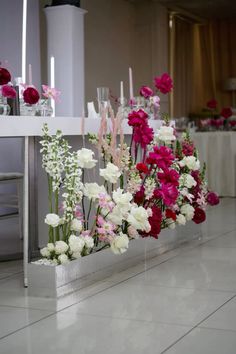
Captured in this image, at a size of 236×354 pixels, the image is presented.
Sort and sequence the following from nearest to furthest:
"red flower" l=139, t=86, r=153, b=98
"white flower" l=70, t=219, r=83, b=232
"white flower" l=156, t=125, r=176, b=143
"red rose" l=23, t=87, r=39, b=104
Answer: "white flower" l=70, t=219, r=83, b=232 → "red rose" l=23, t=87, r=39, b=104 → "white flower" l=156, t=125, r=176, b=143 → "red flower" l=139, t=86, r=153, b=98

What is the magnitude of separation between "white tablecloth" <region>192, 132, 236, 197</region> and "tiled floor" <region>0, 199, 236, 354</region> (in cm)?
391

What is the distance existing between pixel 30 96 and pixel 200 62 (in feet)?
36.0

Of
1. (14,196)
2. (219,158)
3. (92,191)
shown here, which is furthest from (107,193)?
(219,158)

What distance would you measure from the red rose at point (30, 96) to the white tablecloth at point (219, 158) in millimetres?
4580

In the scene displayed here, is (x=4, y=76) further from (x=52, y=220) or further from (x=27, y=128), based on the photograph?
(x=52, y=220)

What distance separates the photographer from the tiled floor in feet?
7.43

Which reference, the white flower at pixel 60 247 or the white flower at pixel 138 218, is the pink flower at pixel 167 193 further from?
the white flower at pixel 60 247

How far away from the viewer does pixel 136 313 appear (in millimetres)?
2670

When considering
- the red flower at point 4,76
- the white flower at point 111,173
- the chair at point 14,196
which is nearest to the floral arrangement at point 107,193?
the white flower at point 111,173

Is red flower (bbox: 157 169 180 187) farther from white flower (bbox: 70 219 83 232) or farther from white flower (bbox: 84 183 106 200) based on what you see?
white flower (bbox: 70 219 83 232)

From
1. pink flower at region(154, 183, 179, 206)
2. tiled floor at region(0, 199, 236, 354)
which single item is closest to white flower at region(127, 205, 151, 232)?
pink flower at region(154, 183, 179, 206)

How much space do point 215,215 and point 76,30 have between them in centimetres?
240

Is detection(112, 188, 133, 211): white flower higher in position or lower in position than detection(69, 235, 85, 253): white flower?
higher

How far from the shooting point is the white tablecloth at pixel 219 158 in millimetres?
7680
